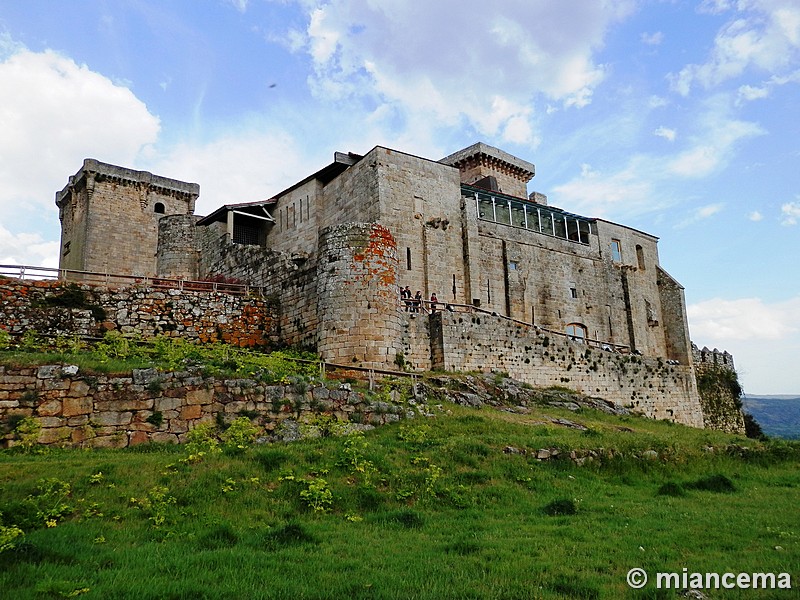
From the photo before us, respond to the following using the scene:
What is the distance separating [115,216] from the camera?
36.0m

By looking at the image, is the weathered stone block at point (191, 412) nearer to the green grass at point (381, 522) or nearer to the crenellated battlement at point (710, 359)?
the green grass at point (381, 522)

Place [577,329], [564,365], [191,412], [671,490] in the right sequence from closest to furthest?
[671,490], [191,412], [564,365], [577,329]

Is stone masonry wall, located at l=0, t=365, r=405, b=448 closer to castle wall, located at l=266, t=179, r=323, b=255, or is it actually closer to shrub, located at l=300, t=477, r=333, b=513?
shrub, located at l=300, t=477, r=333, b=513

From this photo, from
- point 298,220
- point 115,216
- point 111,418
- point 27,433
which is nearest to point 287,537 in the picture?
point 111,418

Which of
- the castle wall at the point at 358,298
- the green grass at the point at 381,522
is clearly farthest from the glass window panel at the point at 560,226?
the green grass at the point at 381,522

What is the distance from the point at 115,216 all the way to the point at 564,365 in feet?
85.5

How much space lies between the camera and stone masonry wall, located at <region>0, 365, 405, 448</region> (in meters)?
11.9

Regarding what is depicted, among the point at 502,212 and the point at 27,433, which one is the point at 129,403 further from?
the point at 502,212

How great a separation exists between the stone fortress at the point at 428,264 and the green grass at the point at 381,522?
7724mm

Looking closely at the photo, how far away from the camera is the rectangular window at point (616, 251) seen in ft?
131

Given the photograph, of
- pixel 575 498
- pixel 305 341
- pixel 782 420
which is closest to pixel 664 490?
pixel 575 498

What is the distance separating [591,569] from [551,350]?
19280mm

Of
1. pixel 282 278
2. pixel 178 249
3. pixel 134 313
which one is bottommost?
pixel 134 313

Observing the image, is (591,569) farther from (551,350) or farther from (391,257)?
(551,350)
